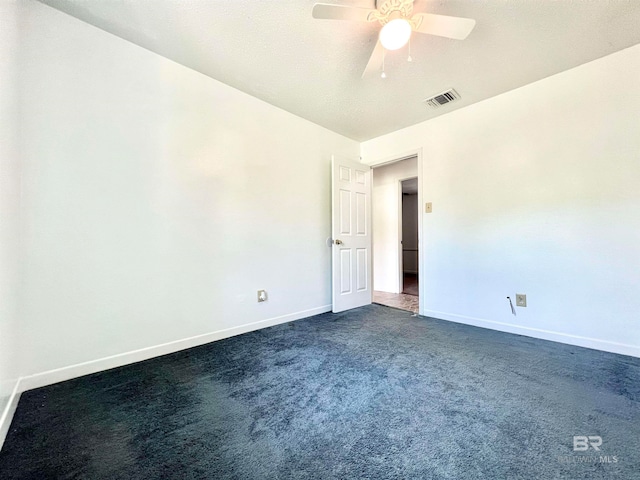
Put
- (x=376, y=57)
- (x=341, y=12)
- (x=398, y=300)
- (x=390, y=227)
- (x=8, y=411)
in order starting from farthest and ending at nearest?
1. (x=390, y=227)
2. (x=398, y=300)
3. (x=376, y=57)
4. (x=341, y=12)
5. (x=8, y=411)

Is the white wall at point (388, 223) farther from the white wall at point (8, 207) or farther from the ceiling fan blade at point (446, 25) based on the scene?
the white wall at point (8, 207)

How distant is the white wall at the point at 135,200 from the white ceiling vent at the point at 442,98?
1.70m

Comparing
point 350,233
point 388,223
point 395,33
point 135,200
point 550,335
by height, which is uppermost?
point 395,33

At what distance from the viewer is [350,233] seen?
3.58 m

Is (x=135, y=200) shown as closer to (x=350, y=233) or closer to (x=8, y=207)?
(x=8, y=207)

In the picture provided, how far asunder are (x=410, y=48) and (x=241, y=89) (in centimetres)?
167

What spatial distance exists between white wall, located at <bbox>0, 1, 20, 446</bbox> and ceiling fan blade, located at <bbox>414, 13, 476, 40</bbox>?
2282 mm

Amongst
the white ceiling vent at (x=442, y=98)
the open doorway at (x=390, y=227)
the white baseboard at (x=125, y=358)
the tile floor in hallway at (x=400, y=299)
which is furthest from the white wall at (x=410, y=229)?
the white baseboard at (x=125, y=358)

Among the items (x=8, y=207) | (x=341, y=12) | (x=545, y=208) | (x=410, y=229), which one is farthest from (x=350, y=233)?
(x=410, y=229)

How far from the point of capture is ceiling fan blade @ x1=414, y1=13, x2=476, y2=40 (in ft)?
4.85

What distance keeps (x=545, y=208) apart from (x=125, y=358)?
3.92 meters

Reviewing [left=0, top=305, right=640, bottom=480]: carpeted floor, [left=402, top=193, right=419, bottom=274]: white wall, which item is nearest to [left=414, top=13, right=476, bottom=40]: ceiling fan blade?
[left=0, top=305, right=640, bottom=480]: carpeted floor

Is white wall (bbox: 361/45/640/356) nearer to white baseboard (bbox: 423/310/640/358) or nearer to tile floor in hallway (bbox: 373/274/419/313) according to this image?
white baseboard (bbox: 423/310/640/358)

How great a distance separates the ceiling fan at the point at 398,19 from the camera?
4.84ft
